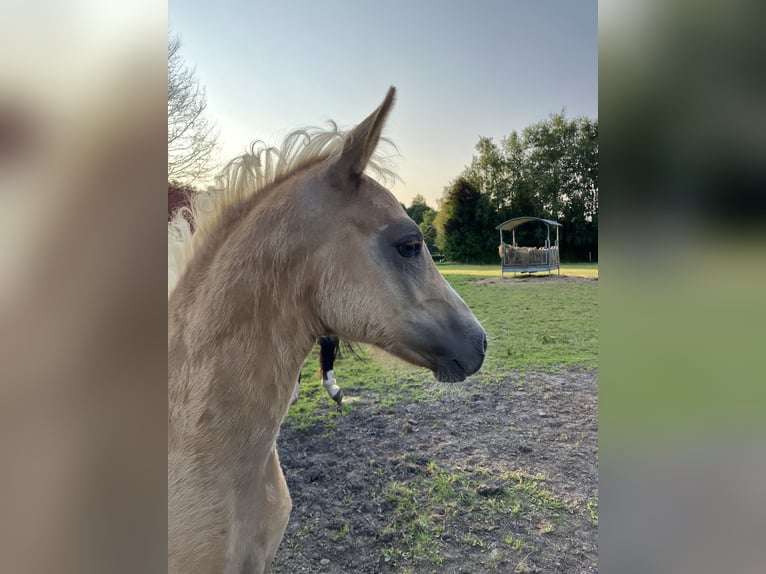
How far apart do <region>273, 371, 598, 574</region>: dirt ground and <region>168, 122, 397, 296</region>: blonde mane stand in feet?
4.90

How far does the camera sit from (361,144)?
3.06ft

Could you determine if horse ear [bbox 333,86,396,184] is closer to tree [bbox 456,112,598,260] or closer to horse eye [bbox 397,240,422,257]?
horse eye [bbox 397,240,422,257]

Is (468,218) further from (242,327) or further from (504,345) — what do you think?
(242,327)

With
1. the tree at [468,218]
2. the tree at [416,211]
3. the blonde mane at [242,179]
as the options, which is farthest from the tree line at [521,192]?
the blonde mane at [242,179]

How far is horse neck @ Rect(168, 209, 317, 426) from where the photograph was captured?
2.82 ft

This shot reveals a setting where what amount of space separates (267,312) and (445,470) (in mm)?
1952

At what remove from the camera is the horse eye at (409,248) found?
3.19 feet

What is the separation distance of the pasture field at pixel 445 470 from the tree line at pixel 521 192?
1.47 metres
